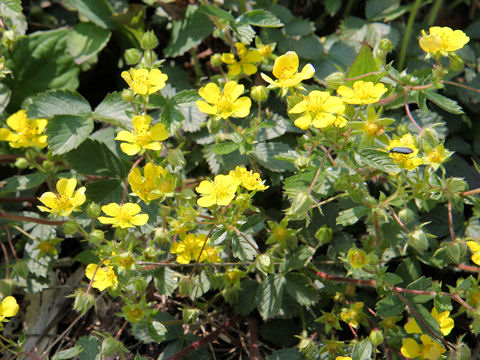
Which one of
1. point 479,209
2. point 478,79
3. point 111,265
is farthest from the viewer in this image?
point 478,79

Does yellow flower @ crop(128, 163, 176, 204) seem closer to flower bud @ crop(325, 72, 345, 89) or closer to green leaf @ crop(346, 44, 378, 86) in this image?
flower bud @ crop(325, 72, 345, 89)

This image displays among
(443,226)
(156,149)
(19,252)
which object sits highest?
(156,149)

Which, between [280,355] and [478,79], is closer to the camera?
[280,355]

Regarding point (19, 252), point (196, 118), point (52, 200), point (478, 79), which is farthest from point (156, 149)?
point (478, 79)

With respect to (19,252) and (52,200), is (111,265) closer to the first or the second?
(52,200)

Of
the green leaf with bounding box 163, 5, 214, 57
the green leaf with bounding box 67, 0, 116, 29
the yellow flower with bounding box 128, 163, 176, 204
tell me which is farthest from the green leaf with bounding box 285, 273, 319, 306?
the green leaf with bounding box 67, 0, 116, 29

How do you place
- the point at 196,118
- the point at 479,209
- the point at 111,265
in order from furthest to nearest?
the point at 196,118, the point at 479,209, the point at 111,265
